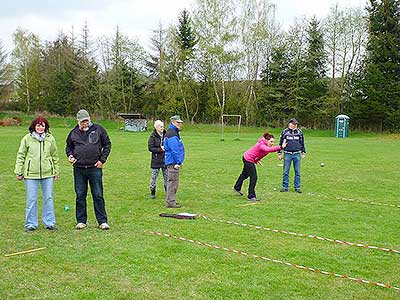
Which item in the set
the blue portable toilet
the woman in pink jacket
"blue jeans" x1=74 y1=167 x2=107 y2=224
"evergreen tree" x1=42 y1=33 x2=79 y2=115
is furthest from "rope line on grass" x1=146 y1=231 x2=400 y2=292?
"evergreen tree" x1=42 y1=33 x2=79 y2=115

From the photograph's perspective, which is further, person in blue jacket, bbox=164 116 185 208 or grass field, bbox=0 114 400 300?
person in blue jacket, bbox=164 116 185 208

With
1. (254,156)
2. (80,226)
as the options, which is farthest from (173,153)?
(80,226)

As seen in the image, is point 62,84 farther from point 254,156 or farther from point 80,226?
point 80,226

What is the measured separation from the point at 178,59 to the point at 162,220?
42.8 m

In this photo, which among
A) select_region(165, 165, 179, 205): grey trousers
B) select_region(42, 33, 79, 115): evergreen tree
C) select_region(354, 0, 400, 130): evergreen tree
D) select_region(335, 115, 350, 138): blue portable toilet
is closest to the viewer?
select_region(165, 165, 179, 205): grey trousers

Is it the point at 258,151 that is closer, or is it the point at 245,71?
the point at 258,151

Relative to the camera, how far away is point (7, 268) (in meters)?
5.69

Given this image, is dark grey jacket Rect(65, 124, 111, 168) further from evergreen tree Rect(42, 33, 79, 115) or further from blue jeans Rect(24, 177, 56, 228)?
evergreen tree Rect(42, 33, 79, 115)

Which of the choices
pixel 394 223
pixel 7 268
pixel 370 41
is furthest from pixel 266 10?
pixel 7 268

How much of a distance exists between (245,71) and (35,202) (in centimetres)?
4245

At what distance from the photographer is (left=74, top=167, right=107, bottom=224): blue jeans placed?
25.1 ft

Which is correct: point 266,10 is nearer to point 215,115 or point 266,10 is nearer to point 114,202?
point 215,115

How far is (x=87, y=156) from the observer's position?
7500 millimetres

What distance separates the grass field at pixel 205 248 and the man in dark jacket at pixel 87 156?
1.44 ft
